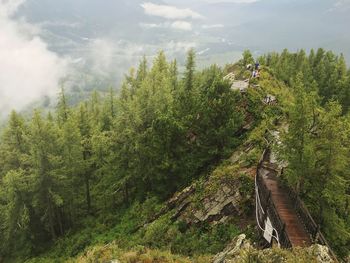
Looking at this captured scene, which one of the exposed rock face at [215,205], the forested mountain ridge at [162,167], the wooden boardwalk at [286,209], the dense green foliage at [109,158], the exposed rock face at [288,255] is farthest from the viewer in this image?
the dense green foliage at [109,158]

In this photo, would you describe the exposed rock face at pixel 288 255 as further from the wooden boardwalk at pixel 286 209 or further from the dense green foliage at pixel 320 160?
the dense green foliage at pixel 320 160

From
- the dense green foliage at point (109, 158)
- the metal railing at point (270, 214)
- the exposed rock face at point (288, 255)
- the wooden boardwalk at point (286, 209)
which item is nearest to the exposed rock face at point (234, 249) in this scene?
the exposed rock face at point (288, 255)

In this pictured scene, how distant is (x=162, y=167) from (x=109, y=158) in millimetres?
9145

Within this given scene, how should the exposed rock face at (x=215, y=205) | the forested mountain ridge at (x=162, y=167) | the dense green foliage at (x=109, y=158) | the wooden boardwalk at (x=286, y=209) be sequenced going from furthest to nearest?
1. the dense green foliage at (x=109, y=158)
2. the exposed rock face at (x=215, y=205)
3. the forested mountain ridge at (x=162, y=167)
4. the wooden boardwalk at (x=286, y=209)

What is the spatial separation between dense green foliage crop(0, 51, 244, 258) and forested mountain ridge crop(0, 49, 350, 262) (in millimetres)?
120

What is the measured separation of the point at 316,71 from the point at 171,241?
55.0m

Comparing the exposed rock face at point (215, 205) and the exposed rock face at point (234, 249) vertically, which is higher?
the exposed rock face at point (234, 249)

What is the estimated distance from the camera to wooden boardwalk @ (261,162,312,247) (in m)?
18.7

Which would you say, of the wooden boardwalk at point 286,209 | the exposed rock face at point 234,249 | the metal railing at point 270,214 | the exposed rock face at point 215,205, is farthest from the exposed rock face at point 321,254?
the exposed rock face at point 215,205

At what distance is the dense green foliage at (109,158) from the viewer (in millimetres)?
29547

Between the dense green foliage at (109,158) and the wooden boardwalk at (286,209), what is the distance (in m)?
4.77

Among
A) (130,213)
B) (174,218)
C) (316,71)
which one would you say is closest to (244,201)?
(174,218)

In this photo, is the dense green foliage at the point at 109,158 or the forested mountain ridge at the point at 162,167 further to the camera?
the dense green foliage at the point at 109,158

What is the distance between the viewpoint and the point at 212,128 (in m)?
28.6
